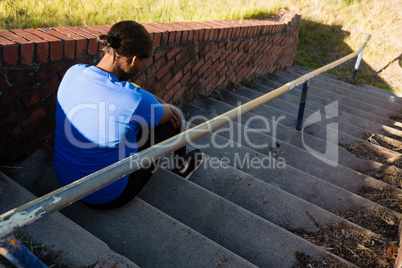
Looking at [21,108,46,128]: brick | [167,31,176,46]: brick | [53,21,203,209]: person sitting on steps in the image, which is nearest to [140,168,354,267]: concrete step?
[53,21,203,209]: person sitting on steps

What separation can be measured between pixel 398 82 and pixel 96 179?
837 centimetres

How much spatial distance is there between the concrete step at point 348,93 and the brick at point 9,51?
4.43m

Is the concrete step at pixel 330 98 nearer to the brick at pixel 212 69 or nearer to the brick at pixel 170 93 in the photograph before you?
the brick at pixel 212 69

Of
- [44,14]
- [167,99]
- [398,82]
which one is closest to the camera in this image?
[44,14]

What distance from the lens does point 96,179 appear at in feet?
2.98

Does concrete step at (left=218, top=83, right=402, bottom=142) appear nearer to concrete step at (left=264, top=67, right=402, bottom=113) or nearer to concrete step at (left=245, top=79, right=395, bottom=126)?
concrete step at (left=245, top=79, right=395, bottom=126)

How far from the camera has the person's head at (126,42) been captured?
1541 millimetres

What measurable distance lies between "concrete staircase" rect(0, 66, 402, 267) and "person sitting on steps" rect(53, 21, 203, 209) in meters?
0.23

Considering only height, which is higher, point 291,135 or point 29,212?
point 29,212

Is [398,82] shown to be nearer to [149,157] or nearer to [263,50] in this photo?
[263,50]

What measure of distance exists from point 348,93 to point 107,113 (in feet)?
17.5

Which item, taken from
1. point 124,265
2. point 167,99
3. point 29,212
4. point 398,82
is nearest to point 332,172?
point 167,99

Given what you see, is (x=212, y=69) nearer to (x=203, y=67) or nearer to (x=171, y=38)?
(x=203, y=67)

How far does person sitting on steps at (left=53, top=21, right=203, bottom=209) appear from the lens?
147 centimetres
